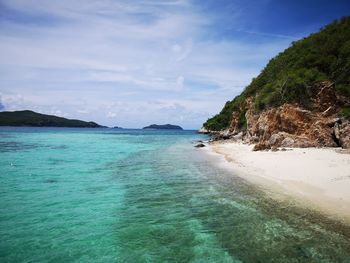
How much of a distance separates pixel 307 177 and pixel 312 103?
21475 mm

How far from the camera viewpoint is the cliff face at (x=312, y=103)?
1241 inches

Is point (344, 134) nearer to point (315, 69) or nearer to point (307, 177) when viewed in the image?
point (315, 69)

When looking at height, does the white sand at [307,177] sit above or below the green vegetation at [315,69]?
below

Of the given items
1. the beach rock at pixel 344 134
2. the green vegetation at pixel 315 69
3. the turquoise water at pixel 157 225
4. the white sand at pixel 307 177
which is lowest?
the turquoise water at pixel 157 225

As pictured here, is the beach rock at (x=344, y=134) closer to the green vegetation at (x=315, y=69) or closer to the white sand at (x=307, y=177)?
the green vegetation at (x=315, y=69)

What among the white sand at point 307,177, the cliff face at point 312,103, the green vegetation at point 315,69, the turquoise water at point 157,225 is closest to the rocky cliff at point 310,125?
the cliff face at point 312,103

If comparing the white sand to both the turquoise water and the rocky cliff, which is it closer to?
the turquoise water

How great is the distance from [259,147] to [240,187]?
17.4 m

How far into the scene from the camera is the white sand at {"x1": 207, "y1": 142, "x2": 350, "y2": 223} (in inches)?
500

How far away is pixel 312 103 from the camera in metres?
35.7

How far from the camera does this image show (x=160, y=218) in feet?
37.4

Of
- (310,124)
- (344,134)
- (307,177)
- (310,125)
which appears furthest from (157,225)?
(310,124)

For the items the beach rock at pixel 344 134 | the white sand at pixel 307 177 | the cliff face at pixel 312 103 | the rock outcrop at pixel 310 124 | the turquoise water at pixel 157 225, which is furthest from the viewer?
the cliff face at pixel 312 103

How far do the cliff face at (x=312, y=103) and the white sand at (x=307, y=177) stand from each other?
647cm
